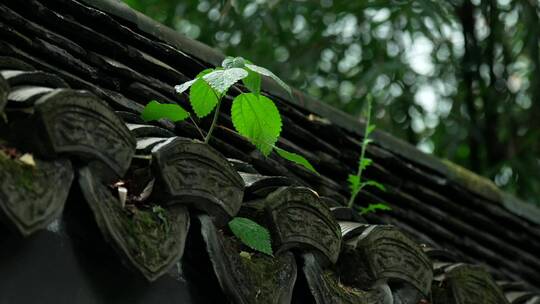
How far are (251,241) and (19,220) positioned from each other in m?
0.51

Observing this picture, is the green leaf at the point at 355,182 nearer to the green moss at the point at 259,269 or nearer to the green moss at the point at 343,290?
the green moss at the point at 343,290

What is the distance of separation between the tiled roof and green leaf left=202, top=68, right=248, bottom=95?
143mm

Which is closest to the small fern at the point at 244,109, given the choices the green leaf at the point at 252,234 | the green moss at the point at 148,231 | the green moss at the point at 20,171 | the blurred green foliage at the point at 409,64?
the green leaf at the point at 252,234

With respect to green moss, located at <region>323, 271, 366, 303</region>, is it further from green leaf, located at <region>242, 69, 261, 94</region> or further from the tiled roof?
green leaf, located at <region>242, 69, 261, 94</region>

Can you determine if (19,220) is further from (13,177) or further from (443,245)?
(443,245)

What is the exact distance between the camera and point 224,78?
2.05 m

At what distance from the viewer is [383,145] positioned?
3.54 meters

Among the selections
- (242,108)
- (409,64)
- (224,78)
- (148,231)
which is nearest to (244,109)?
(242,108)

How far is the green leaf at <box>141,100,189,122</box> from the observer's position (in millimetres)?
2154

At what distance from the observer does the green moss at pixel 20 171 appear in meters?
1.54

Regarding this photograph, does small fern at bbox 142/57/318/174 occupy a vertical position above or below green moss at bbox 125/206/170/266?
above

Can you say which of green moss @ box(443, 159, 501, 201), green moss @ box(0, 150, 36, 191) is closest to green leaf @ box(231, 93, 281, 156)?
green moss @ box(0, 150, 36, 191)

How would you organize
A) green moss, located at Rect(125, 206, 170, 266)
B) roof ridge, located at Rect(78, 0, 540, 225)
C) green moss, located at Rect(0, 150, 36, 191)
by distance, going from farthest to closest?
roof ridge, located at Rect(78, 0, 540, 225)
green moss, located at Rect(125, 206, 170, 266)
green moss, located at Rect(0, 150, 36, 191)

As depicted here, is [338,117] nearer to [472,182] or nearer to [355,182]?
[355,182]
